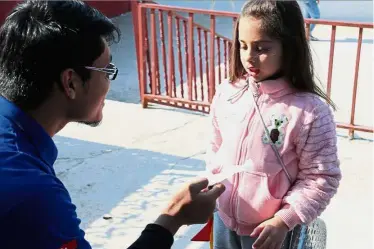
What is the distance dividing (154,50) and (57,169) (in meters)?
1.89

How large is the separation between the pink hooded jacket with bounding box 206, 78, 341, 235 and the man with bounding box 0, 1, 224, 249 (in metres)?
0.42

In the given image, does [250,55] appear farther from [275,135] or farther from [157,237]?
[157,237]

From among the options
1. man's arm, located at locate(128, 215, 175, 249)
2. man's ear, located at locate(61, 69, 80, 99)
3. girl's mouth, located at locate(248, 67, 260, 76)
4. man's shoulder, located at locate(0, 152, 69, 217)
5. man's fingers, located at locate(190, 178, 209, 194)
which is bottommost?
man's arm, located at locate(128, 215, 175, 249)

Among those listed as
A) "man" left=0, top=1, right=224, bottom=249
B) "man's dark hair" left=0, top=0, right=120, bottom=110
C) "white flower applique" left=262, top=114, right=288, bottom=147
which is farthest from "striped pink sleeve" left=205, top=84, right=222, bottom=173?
"man's dark hair" left=0, top=0, right=120, bottom=110

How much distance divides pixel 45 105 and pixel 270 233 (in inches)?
34.5

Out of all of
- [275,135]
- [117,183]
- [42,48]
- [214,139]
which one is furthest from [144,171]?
[42,48]

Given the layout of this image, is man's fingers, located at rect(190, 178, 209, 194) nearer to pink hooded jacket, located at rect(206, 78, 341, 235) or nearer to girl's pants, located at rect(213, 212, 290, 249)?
pink hooded jacket, located at rect(206, 78, 341, 235)

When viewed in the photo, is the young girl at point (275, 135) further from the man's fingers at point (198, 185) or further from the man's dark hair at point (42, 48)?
the man's dark hair at point (42, 48)

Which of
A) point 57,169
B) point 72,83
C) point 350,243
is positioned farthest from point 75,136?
point 72,83

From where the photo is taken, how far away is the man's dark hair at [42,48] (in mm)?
1512

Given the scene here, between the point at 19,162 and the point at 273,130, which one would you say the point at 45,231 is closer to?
the point at 19,162

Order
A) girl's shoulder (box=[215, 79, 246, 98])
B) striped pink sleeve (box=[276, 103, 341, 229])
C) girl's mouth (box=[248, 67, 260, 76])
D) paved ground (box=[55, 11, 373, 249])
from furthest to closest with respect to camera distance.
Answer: paved ground (box=[55, 11, 373, 249])
girl's shoulder (box=[215, 79, 246, 98])
girl's mouth (box=[248, 67, 260, 76])
striped pink sleeve (box=[276, 103, 341, 229])

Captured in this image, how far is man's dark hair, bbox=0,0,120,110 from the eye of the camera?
1512mm

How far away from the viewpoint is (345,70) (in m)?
7.80
